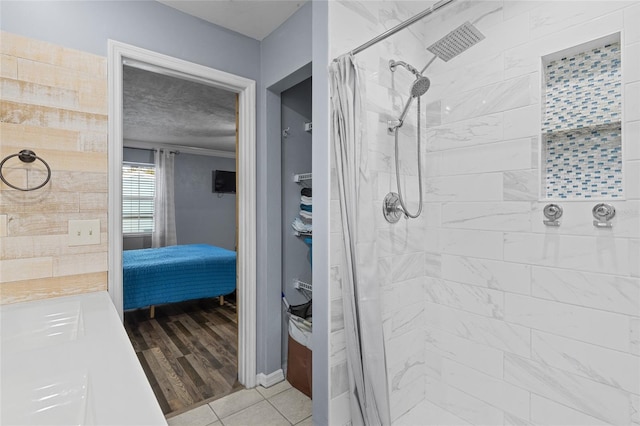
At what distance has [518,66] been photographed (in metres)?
1.56

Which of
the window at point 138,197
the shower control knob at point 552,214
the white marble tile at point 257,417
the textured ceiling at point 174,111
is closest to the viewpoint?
the shower control knob at point 552,214

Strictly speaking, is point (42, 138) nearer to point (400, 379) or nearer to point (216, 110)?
point (400, 379)

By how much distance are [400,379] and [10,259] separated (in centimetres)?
197

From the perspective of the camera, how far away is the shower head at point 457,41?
121cm

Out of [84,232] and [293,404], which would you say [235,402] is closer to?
[293,404]

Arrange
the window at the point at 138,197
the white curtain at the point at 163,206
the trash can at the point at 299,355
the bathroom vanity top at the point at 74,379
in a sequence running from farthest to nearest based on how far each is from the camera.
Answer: the white curtain at the point at 163,206
the window at the point at 138,197
the trash can at the point at 299,355
the bathroom vanity top at the point at 74,379

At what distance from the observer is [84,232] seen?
1.57m

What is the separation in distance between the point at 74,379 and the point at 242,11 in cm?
197

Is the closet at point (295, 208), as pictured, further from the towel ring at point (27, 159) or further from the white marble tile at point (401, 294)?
the towel ring at point (27, 159)

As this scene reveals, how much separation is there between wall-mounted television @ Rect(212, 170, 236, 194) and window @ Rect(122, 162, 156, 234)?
1046 mm

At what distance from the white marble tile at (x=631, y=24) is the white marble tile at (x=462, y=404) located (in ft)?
5.65

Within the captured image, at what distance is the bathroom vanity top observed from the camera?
56cm

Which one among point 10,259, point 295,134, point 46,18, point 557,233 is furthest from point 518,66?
point 10,259

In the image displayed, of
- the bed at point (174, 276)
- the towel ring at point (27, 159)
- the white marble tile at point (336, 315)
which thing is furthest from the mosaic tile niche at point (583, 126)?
the bed at point (174, 276)
